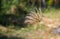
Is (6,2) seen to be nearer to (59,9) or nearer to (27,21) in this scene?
(27,21)

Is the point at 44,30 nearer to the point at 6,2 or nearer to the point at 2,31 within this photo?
the point at 2,31

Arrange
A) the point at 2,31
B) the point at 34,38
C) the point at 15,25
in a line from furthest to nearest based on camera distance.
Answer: the point at 15,25
the point at 2,31
the point at 34,38

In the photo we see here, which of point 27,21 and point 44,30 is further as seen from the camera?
point 27,21

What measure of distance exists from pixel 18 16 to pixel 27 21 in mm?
1092

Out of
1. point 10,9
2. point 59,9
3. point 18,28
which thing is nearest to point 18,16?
point 10,9

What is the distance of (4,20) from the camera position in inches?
377

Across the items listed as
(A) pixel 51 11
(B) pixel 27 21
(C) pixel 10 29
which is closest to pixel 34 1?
(A) pixel 51 11

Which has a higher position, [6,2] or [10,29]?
[6,2]

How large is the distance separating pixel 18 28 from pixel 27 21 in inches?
29.0

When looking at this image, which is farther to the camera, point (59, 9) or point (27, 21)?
point (59, 9)

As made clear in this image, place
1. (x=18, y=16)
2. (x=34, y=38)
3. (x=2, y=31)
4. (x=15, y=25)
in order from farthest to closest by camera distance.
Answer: (x=18, y=16) < (x=15, y=25) < (x=2, y=31) < (x=34, y=38)

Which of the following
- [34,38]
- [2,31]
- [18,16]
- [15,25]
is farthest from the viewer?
[18,16]

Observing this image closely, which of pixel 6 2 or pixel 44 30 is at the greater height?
pixel 6 2

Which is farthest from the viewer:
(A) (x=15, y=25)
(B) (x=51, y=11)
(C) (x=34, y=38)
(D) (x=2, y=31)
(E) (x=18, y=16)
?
(B) (x=51, y=11)
